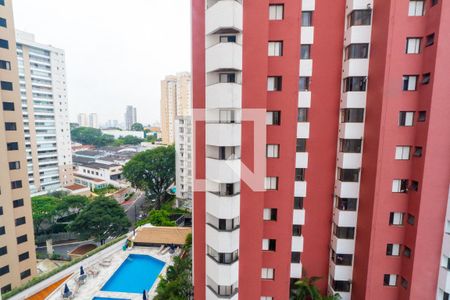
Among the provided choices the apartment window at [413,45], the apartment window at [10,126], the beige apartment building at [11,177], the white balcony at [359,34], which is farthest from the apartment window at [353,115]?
the apartment window at [10,126]

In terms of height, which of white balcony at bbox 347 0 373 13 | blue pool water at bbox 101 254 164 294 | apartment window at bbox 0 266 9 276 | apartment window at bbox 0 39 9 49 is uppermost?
apartment window at bbox 0 39 9 49

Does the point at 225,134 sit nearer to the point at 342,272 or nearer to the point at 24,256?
the point at 342,272

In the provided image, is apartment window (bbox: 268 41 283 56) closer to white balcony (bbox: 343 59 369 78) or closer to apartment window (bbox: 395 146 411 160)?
white balcony (bbox: 343 59 369 78)

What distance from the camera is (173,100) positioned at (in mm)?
74438

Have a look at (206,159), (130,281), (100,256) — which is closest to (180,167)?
(100,256)

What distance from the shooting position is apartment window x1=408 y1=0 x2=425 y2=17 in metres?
10.5

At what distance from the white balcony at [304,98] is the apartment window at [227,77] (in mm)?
4383

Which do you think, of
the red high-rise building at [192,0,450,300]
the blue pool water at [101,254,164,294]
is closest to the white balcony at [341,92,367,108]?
the red high-rise building at [192,0,450,300]

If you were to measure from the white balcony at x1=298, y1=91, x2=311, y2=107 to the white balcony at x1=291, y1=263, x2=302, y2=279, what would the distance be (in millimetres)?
9945

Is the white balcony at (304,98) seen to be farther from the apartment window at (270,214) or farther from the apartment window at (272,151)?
the apartment window at (270,214)

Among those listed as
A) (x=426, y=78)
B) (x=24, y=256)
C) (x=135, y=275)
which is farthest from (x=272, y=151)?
(x=24, y=256)

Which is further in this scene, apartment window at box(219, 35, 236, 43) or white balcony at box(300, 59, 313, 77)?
white balcony at box(300, 59, 313, 77)

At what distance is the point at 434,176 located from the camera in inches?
414

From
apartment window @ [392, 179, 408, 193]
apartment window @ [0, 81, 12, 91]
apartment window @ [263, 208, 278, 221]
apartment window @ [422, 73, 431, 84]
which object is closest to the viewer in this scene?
apartment window @ [422, 73, 431, 84]
